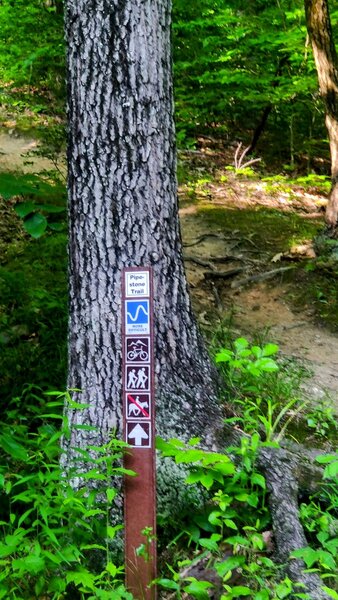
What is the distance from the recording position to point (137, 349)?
2273mm

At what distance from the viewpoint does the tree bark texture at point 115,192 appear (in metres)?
2.63

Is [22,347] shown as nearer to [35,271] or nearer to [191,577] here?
[35,271]

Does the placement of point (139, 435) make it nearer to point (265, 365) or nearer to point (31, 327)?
point (265, 365)

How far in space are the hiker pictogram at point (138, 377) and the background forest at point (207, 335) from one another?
29 centimetres

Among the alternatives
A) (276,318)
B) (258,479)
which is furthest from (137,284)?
(276,318)

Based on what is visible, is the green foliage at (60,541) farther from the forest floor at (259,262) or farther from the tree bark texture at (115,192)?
the forest floor at (259,262)

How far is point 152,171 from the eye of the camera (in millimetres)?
2707

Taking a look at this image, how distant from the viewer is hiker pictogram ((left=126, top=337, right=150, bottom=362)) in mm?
2268

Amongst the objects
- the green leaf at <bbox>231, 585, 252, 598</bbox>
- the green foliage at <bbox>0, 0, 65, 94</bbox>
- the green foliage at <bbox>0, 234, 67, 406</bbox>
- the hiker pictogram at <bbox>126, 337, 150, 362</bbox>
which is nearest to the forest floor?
the green foliage at <bbox>0, 0, 65, 94</bbox>

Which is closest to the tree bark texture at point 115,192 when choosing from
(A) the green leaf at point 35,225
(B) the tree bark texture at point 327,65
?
(A) the green leaf at point 35,225

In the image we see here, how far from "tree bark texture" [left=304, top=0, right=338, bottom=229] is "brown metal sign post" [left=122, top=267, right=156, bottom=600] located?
17.7 feet

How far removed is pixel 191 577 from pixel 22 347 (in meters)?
2.27

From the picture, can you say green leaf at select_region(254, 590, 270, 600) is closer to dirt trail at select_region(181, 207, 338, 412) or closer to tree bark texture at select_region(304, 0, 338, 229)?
dirt trail at select_region(181, 207, 338, 412)

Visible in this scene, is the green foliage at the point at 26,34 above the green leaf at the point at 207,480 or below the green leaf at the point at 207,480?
above
